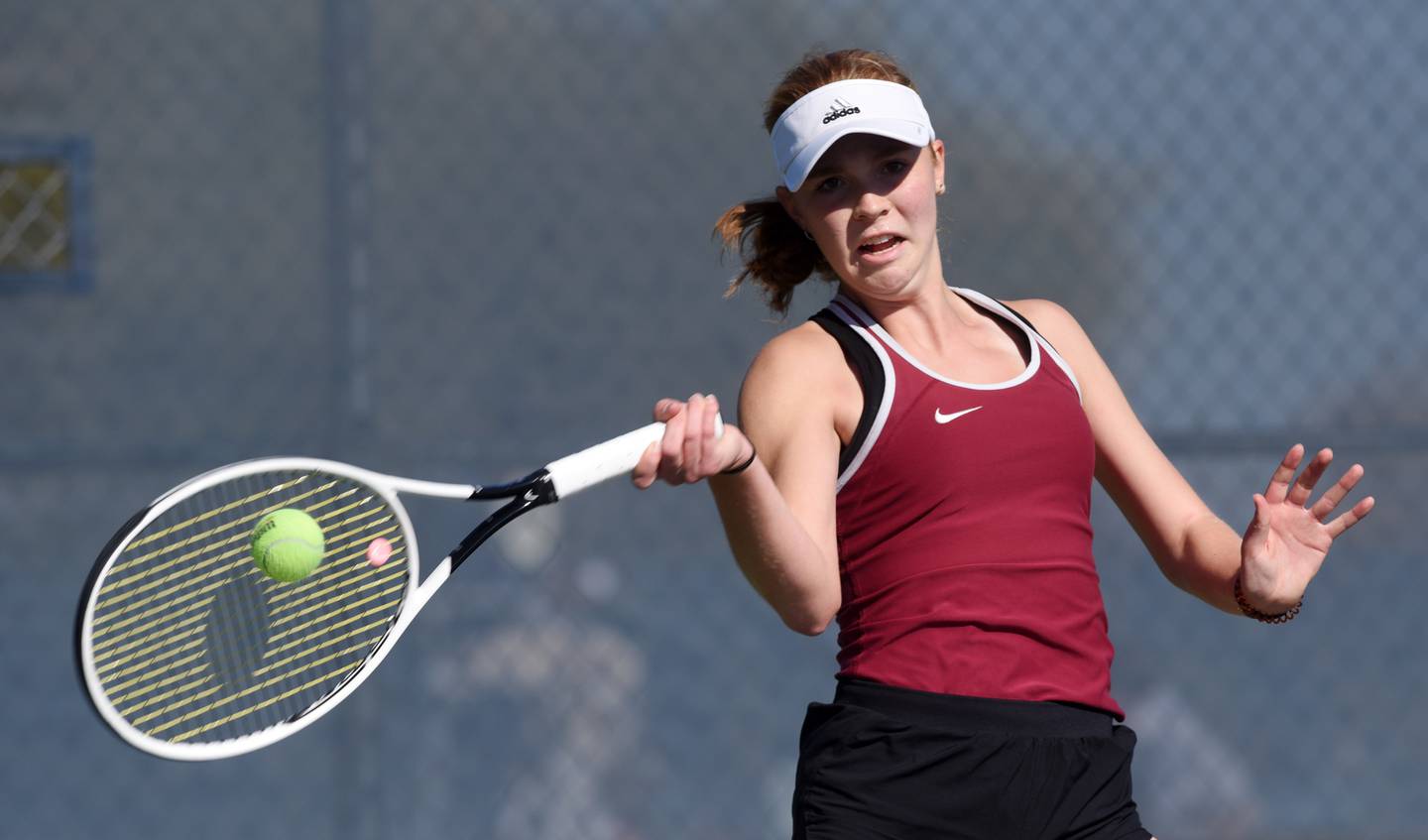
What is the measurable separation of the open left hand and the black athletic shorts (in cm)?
26

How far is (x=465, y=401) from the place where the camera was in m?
4.14

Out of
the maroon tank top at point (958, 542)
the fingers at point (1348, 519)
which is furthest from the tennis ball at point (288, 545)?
the fingers at point (1348, 519)

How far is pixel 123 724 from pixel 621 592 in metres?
2.27

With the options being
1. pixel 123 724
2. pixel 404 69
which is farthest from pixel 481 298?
pixel 123 724

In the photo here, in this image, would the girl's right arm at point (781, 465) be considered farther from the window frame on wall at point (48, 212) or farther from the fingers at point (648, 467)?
the window frame on wall at point (48, 212)

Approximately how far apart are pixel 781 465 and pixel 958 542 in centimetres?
22

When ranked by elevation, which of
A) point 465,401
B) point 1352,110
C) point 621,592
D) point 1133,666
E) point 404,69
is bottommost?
point 1133,666

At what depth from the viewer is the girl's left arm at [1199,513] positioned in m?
2.08

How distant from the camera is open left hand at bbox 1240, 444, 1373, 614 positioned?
2078mm

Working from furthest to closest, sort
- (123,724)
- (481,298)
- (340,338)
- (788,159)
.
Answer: (481,298), (340,338), (788,159), (123,724)

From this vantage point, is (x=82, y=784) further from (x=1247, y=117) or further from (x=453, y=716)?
(x=1247, y=117)

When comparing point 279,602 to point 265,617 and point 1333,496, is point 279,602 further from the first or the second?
point 1333,496

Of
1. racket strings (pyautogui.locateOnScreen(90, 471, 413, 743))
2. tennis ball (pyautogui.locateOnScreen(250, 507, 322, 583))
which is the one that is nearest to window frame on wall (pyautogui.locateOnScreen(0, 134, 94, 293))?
racket strings (pyautogui.locateOnScreen(90, 471, 413, 743))

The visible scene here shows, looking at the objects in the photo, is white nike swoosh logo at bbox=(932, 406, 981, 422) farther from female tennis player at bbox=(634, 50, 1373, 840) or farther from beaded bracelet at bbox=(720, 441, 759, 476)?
beaded bracelet at bbox=(720, 441, 759, 476)
